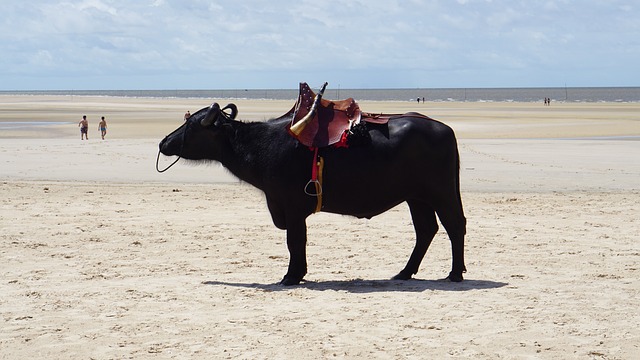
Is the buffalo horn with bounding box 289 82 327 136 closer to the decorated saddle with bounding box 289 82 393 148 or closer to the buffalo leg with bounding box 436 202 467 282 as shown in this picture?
the decorated saddle with bounding box 289 82 393 148

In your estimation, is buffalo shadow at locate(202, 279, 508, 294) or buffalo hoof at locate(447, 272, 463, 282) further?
buffalo hoof at locate(447, 272, 463, 282)

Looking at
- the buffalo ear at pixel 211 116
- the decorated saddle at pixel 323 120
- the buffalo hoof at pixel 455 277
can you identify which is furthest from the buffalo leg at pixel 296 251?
the buffalo hoof at pixel 455 277

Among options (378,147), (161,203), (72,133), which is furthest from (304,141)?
(72,133)

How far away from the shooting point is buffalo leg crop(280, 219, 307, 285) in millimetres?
10164

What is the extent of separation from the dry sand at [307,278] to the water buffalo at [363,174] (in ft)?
2.02

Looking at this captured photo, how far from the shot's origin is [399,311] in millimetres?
8672

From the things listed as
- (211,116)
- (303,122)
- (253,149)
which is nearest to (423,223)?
(303,122)

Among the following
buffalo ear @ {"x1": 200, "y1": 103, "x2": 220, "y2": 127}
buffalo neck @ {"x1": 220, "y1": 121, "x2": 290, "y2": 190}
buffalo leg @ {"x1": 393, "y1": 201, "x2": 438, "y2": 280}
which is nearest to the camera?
buffalo neck @ {"x1": 220, "y1": 121, "x2": 290, "y2": 190}

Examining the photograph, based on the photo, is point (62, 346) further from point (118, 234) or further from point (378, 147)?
point (118, 234)

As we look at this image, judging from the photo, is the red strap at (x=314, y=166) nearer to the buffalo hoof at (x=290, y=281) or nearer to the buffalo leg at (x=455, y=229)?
the buffalo hoof at (x=290, y=281)

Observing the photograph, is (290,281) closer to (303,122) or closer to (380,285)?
(380,285)

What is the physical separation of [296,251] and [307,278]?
0.50m

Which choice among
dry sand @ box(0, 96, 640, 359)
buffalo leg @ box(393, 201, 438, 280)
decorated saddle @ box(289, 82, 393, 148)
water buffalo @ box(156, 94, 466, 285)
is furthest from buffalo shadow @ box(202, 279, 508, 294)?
decorated saddle @ box(289, 82, 393, 148)

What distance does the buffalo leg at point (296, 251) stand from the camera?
1016cm
